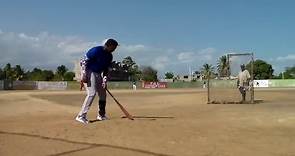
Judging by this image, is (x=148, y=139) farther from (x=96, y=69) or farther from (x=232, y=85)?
(x=232, y=85)

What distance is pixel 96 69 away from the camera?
10406 millimetres

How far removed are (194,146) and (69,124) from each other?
118 inches

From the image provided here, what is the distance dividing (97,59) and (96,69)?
21 cm

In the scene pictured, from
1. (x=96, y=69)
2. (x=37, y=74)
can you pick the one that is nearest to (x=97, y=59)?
(x=96, y=69)

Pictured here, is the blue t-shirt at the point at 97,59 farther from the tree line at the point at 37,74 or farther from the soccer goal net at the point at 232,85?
the tree line at the point at 37,74

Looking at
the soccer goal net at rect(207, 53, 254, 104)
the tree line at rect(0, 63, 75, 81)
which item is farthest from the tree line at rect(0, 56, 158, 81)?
the soccer goal net at rect(207, 53, 254, 104)

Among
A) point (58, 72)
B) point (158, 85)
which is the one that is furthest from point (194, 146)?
point (58, 72)

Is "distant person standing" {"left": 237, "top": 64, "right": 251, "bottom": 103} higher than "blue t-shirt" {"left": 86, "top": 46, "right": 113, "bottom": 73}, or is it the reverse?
"blue t-shirt" {"left": 86, "top": 46, "right": 113, "bottom": 73}

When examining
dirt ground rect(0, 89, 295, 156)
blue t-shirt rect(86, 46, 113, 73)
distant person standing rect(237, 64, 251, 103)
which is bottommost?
dirt ground rect(0, 89, 295, 156)

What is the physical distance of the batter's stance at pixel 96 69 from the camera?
10289 millimetres

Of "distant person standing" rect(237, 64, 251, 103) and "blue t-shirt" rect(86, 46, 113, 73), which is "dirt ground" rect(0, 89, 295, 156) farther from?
"distant person standing" rect(237, 64, 251, 103)

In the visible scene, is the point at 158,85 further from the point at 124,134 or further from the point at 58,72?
the point at 124,134

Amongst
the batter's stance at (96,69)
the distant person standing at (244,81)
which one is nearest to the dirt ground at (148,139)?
the batter's stance at (96,69)

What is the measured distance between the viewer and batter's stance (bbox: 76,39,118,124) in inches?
405
